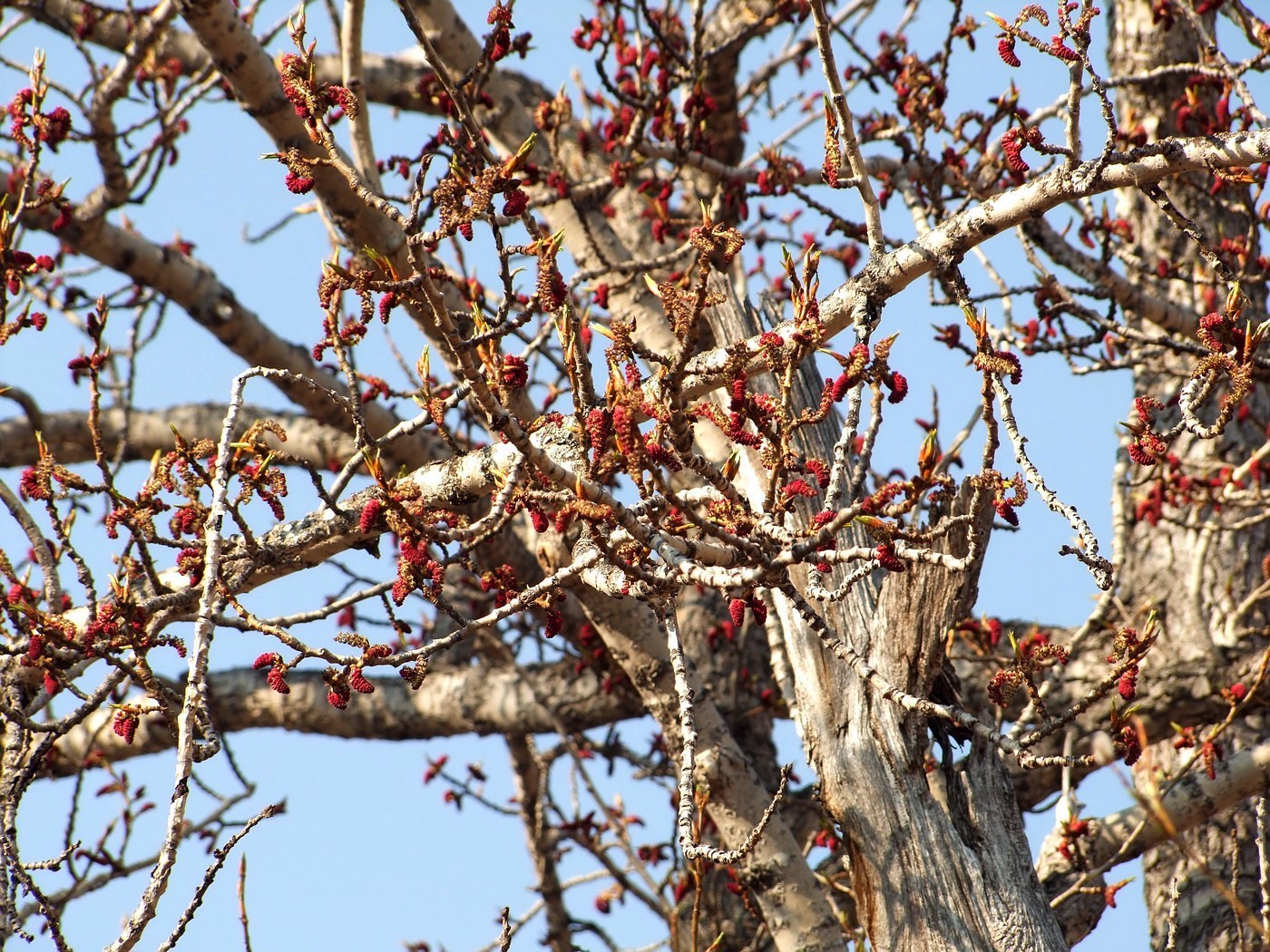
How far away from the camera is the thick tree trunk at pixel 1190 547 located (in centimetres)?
493

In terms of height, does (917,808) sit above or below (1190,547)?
below

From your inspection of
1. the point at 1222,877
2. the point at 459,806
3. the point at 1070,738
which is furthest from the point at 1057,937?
the point at 459,806

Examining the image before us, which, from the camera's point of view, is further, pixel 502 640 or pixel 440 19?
pixel 502 640

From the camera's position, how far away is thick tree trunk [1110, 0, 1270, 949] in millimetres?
4930

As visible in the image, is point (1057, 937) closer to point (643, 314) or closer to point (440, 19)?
point (643, 314)

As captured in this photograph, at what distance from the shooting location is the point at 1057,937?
3076mm

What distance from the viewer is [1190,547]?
580 centimetres

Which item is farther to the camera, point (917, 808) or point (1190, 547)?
point (1190, 547)

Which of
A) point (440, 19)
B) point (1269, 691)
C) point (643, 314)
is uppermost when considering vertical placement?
point (440, 19)

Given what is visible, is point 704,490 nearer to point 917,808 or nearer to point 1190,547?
point 917,808

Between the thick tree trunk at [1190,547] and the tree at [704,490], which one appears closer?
the tree at [704,490]

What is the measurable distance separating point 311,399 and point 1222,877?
4582 mm

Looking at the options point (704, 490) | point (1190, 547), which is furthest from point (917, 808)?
point (1190, 547)

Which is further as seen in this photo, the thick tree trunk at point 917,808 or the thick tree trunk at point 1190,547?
the thick tree trunk at point 1190,547
